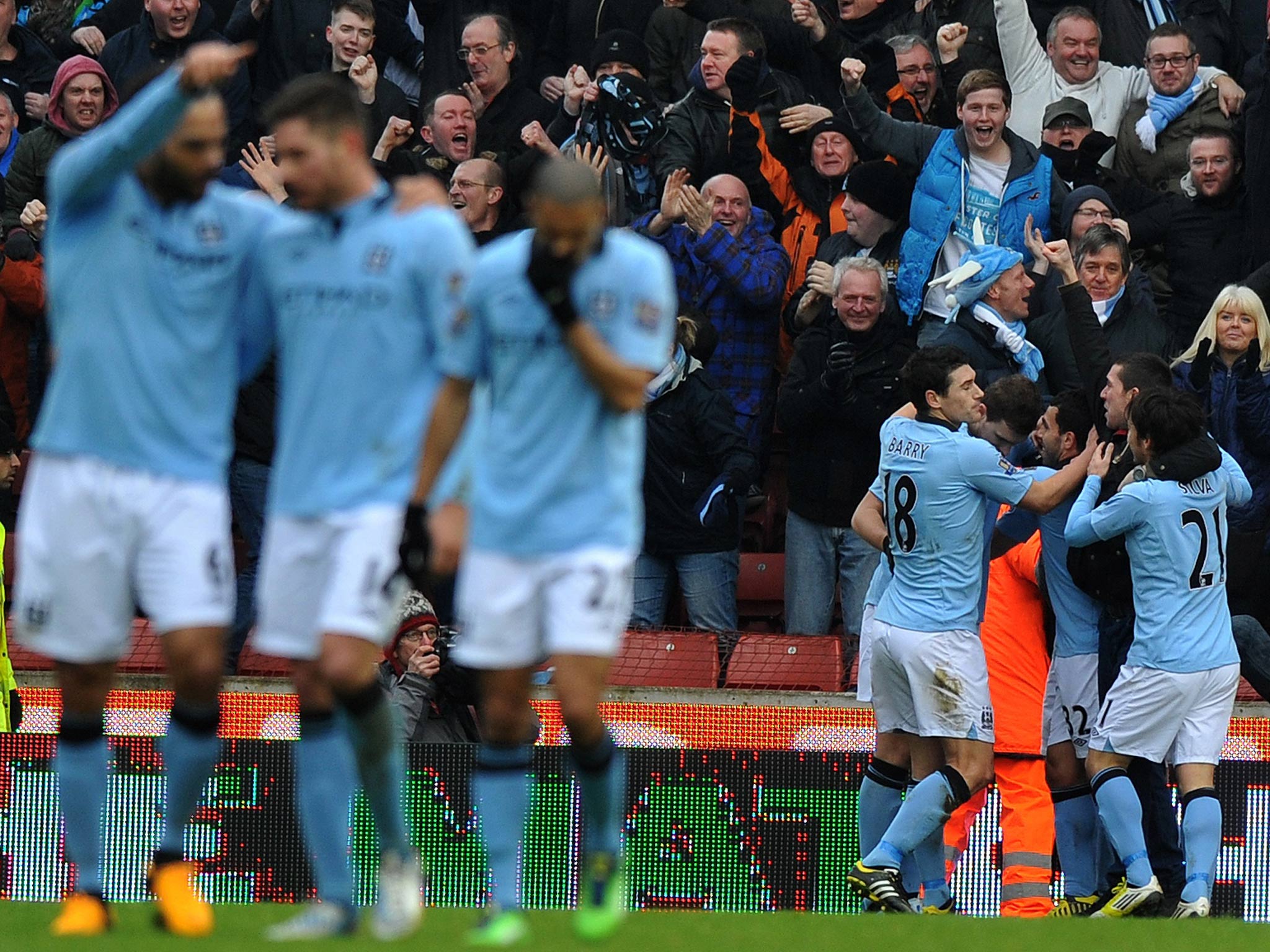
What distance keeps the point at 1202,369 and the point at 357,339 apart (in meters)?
6.93

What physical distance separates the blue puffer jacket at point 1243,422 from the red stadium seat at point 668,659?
3.03 m

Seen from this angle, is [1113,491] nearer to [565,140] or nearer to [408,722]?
[408,722]

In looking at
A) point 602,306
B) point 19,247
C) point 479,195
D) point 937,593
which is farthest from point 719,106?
point 602,306

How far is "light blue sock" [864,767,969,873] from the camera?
31.7ft

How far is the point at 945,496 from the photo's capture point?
997 centimetres

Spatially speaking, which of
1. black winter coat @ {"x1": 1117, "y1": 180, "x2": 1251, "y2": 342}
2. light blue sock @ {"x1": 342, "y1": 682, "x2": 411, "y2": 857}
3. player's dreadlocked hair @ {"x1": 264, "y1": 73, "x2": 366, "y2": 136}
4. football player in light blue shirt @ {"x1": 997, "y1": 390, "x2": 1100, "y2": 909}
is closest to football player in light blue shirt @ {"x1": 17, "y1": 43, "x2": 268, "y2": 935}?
player's dreadlocked hair @ {"x1": 264, "y1": 73, "x2": 366, "y2": 136}

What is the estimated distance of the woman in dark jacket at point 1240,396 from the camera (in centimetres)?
1138

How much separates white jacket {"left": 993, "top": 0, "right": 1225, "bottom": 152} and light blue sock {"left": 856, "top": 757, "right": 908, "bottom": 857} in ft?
17.1

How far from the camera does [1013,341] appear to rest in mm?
11852

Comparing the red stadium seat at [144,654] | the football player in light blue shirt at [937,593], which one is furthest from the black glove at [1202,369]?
the red stadium seat at [144,654]

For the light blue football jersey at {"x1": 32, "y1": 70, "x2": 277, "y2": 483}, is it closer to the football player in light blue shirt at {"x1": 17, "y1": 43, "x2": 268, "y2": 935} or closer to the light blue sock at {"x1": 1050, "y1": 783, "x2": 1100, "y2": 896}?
the football player in light blue shirt at {"x1": 17, "y1": 43, "x2": 268, "y2": 935}

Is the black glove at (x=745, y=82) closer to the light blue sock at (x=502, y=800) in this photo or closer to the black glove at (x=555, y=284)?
the black glove at (x=555, y=284)

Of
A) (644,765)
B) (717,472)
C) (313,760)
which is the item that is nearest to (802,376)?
(717,472)

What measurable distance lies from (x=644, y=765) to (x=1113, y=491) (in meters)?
2.79
